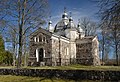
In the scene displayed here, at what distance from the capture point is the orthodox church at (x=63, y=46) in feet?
137

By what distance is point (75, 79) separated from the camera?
16.8 metres

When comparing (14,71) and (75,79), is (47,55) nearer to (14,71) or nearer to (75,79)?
(14,71)

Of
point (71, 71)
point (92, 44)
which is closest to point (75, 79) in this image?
point (71, 71)

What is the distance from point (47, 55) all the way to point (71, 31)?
36.8 ft

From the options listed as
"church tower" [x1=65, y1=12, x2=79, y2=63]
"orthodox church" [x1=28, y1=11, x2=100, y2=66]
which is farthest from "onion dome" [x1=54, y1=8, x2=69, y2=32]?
"church tower" [x1=65, y1=12, x2=79, y2=63]

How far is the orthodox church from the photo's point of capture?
41.8m

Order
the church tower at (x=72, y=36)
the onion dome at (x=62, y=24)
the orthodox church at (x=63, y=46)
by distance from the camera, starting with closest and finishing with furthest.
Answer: the orthodox church at (x=63, y=46)
the church tower at (x=72, y=36)
the onion dome at (x=62, y=24)

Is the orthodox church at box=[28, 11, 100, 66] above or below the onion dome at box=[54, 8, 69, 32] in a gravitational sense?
below

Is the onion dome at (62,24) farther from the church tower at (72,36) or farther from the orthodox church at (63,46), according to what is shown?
the church tower at (72,36)

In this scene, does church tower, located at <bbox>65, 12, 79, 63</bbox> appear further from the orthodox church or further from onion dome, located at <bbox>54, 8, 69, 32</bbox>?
onion dome, located at <bbox>54, 8, 69, 32</bbox>

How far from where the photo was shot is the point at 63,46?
45.9 meters

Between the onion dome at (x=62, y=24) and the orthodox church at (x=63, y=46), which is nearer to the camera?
the orthodox church at (x=63, y=46)

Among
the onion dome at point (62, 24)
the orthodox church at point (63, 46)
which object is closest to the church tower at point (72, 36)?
the orthodox church at point (63, 46)

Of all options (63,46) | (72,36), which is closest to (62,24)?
(72,36)
